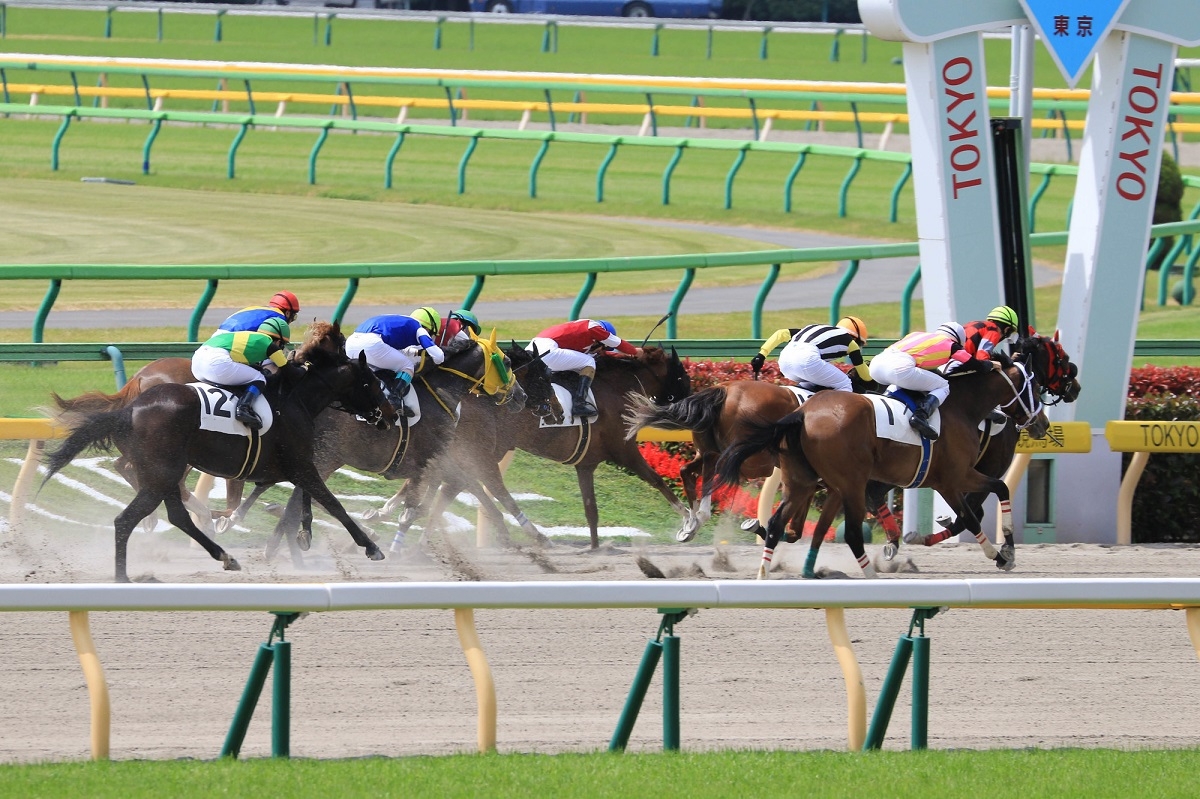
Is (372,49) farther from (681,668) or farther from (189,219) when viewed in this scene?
(681,668)

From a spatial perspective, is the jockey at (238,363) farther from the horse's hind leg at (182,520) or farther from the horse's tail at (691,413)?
the horse's tail at (691,413)

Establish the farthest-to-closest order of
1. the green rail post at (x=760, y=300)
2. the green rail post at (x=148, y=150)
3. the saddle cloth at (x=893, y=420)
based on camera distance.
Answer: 1. the green rail post at (x=148, y=150)
2. the green rail post at (x=760, y=300)
3. the saddle cloth at (x=893, y=420)

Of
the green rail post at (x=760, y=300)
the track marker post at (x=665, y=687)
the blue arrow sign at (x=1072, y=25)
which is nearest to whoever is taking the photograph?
the track marker post at (x=665, y=687)

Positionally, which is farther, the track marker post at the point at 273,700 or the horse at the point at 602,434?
the horse at the point at 602,434

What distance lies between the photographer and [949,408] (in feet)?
30.3

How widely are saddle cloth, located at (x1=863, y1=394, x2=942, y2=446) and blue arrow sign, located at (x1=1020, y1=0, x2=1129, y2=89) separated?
253cm

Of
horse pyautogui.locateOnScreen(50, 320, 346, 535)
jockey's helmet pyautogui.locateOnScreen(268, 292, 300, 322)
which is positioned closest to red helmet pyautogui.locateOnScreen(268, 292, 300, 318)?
jockey's helmet pyautogui.locateOnScreen(268, 292, 300, 322)

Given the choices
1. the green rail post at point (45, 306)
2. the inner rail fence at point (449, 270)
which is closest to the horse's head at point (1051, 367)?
the inner rail fence at point (449, 270)

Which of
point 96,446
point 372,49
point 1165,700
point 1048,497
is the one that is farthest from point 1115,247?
point 372,49

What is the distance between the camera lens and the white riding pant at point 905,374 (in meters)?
8.95

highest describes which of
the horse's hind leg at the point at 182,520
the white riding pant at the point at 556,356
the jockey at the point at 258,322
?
the jockey at the point at 258,322

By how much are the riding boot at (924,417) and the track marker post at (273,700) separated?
4479 mm

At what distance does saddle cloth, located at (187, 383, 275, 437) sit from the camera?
8.27m

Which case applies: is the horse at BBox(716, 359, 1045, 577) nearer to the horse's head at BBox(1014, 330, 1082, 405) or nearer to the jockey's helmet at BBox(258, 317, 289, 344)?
the horse's head at BBox(1014, 330, 1082, 405)
